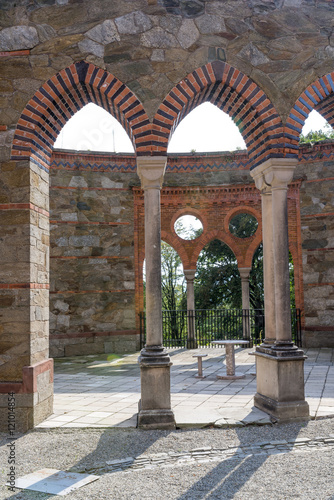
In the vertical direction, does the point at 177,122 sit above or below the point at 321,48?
below

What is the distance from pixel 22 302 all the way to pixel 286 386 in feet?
11.2

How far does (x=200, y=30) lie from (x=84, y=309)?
8393 millimetres

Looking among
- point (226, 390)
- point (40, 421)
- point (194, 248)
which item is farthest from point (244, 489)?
point (194, 248)

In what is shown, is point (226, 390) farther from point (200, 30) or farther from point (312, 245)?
point (312, 245)

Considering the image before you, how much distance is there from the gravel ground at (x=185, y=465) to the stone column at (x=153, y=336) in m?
0.27

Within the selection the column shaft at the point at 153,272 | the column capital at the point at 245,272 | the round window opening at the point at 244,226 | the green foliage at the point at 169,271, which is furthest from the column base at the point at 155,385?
the green foliage at the point at 169,271

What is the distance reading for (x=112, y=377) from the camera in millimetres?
9180

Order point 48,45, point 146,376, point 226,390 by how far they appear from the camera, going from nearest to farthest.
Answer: point 146,376 → point 48,45 → point 226,390

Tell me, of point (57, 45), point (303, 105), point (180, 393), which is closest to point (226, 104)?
point (303, 105)

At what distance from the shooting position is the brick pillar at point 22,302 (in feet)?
18.2

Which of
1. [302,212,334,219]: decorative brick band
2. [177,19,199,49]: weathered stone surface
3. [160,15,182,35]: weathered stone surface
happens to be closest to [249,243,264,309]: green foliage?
[302,212,334,219]: decorative brick band

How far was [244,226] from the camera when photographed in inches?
792

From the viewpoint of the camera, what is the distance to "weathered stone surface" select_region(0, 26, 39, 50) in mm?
5949

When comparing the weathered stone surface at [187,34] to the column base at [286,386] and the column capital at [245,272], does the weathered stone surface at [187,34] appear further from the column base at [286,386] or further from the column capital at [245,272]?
the column capital at [245,272]
